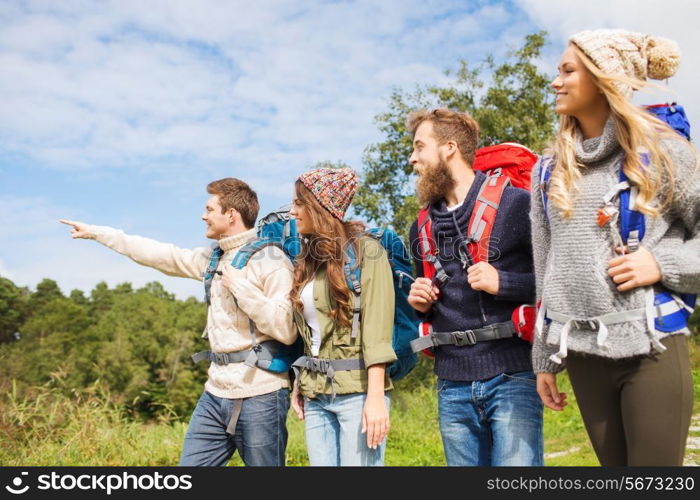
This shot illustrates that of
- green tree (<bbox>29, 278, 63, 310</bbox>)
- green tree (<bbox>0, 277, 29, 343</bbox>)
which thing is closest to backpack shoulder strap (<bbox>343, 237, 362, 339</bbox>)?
green tree (<bbox>0, 277, 29, 343</bbox>)

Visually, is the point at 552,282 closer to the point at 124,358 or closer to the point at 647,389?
the point at 647,389

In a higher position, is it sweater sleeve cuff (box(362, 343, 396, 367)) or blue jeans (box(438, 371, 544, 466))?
sweater sleeve cuff (box(362, 343, 396, 367))

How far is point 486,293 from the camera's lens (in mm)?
3041

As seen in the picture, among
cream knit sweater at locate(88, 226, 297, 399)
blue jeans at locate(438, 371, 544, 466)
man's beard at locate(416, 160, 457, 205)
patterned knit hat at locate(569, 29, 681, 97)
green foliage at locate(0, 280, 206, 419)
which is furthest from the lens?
green foliage at locate(0, 280, 206, 419)

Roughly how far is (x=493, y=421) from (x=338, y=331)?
87cm

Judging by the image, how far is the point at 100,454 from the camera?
752 centimetres

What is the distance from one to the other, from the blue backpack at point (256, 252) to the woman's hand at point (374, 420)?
2.83 ft

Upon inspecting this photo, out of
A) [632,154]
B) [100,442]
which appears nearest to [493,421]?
[632,154]

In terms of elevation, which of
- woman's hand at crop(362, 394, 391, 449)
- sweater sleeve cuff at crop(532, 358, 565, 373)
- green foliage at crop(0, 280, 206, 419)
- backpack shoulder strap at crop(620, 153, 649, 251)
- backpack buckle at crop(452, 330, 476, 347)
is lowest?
woman's hand at crop(362, 394, 391, 449)

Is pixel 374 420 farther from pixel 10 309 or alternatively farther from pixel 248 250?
pixel 10 309

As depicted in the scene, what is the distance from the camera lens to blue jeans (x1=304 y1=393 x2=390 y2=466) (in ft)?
10.3

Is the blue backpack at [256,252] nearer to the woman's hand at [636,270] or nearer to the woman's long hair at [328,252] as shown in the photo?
the woman's long hair at [328,252]

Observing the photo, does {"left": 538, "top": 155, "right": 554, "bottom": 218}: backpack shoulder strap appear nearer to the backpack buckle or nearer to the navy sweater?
the navy sweater

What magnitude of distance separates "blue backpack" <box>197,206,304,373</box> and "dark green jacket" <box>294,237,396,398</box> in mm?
431
